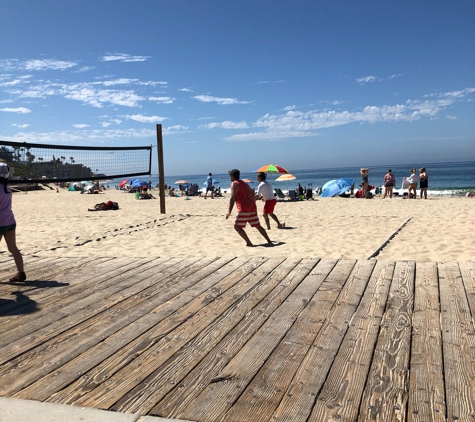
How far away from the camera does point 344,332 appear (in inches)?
101

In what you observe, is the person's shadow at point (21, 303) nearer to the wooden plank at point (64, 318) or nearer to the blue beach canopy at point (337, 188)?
the wooden plank at point (64, 318)

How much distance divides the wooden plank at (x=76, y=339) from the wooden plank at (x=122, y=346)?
63mm

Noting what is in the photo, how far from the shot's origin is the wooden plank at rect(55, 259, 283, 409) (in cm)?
191

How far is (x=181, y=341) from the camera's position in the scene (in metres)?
2.50

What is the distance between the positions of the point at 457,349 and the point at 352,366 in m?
0.66

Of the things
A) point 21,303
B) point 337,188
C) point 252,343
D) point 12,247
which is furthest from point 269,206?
point 337,188

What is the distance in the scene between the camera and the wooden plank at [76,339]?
6.92ft

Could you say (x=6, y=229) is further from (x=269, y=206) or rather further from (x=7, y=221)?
(x=269, y=206)

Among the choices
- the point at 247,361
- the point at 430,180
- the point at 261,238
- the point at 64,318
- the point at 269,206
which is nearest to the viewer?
the point at 247,361

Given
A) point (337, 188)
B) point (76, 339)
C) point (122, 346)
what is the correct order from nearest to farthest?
point (122, 346) < point (76, 339) < point (337, 188)

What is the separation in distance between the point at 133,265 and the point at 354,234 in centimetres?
491

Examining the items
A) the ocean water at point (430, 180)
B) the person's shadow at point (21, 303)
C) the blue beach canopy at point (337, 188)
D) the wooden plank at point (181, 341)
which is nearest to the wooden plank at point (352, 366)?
the wooden plank at point (181, 341)

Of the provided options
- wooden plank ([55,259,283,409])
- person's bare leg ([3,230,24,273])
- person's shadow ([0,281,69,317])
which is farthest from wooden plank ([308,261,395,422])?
person's bare leg ([3,230,24,273])

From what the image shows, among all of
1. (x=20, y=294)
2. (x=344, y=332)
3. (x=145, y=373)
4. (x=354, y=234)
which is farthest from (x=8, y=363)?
(x=354, y=234)
